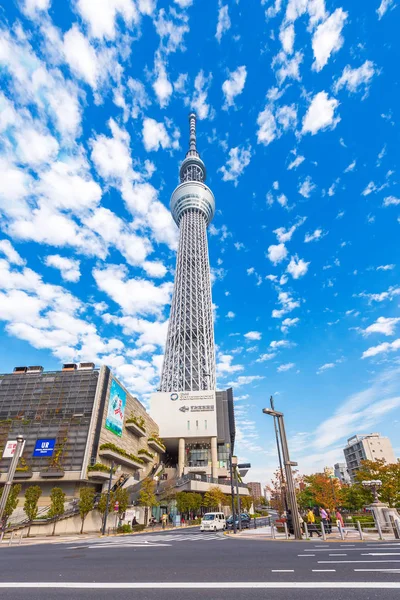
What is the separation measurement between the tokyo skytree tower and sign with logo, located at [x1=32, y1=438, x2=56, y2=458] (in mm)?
57019

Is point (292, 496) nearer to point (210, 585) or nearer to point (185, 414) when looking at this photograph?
point (210, 585)

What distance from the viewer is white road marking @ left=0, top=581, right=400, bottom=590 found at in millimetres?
6863

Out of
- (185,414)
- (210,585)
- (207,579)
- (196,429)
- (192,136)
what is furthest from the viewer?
(192,136)

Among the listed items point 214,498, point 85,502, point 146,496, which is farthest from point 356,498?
point 85,502

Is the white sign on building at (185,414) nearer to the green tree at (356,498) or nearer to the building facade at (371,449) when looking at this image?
the green tree at (356,498)

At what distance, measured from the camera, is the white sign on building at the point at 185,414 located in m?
69.0

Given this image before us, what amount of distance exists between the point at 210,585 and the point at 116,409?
136 feet

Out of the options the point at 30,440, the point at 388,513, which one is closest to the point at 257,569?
the point at 388,513

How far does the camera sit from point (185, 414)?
234 feet

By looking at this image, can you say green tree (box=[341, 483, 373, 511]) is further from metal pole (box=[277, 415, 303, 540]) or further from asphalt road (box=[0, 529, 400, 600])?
asphalt road (box=[0, 529, 400, 600])

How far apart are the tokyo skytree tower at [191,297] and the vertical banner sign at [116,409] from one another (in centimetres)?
4635

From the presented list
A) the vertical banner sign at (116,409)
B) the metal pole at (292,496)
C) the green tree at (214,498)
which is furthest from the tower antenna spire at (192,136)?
the metal pole at (292,496)

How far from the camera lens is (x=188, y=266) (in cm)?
11819

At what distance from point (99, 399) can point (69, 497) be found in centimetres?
1073
